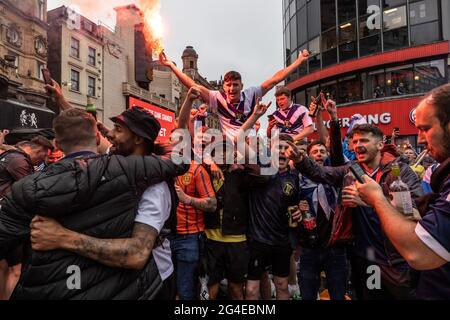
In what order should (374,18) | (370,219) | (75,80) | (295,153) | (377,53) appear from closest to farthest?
(370,219)
(295,153)
(377,53)
(374,18)
(75,80)

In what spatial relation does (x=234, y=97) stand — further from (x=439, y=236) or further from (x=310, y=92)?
(x=310, y=92)

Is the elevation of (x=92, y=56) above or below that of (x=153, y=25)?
above

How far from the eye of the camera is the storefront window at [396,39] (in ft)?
60.5

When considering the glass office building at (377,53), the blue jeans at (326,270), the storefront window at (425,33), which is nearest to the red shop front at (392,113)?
the glass office building at (377,53)

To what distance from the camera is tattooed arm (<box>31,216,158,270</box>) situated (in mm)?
1944

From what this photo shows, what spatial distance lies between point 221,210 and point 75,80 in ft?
95.0

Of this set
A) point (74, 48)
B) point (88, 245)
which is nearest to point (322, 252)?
point (88, 245)

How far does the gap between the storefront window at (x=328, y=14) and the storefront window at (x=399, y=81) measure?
505 centimetres

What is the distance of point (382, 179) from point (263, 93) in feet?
7.37

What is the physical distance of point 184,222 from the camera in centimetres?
425

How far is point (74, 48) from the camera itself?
94.9 ft

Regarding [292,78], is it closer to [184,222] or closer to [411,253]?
[184,222]

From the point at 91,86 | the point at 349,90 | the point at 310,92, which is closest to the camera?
the point at 349,90
